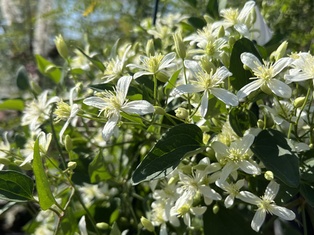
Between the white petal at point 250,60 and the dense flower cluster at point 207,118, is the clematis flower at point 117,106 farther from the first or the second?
Result: the white petal at point 250,60

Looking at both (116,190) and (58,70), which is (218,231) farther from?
(58,70)

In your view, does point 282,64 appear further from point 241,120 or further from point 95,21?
point 95,21

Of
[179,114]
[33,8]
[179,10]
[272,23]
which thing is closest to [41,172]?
[179,114]

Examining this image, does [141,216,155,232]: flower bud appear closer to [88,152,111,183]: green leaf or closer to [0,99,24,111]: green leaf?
[88,152,111,183]: green leaf

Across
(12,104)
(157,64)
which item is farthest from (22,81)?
(157,64)

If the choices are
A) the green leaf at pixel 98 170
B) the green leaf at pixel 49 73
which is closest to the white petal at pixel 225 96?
the green leaf at pixel 98 170

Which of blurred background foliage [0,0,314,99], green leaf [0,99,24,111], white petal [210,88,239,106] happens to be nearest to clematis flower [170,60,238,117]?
white petal [210,88,239,106]
